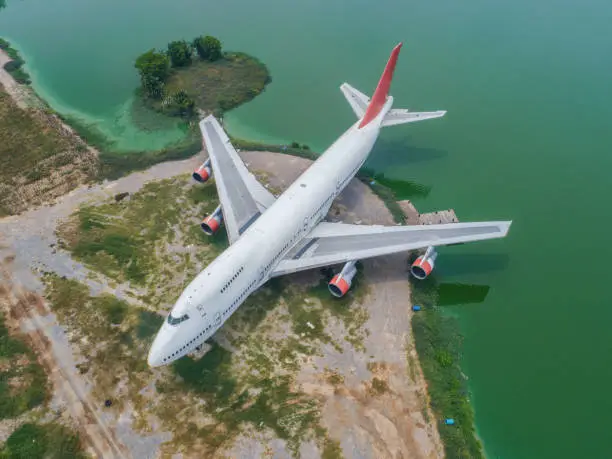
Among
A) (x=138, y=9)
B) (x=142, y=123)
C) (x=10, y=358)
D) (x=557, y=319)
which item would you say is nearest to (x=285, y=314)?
(x=10, y=358)

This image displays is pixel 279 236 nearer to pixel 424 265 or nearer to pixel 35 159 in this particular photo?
pixel 424 265

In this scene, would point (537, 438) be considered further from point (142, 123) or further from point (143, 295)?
point (142, 123)

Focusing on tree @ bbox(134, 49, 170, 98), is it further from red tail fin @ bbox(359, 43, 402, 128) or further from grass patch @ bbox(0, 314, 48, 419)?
grass patch @ bbox(0, 314, 48, 419)

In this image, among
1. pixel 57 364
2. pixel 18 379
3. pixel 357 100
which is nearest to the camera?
pixel 18 379

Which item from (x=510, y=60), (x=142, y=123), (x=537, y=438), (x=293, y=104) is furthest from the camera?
(x=510, y=60)

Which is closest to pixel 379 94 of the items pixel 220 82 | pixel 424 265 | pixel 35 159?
pixel 424 265

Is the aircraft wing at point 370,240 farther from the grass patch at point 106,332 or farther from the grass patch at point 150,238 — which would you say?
the grass patch at point 106,332
